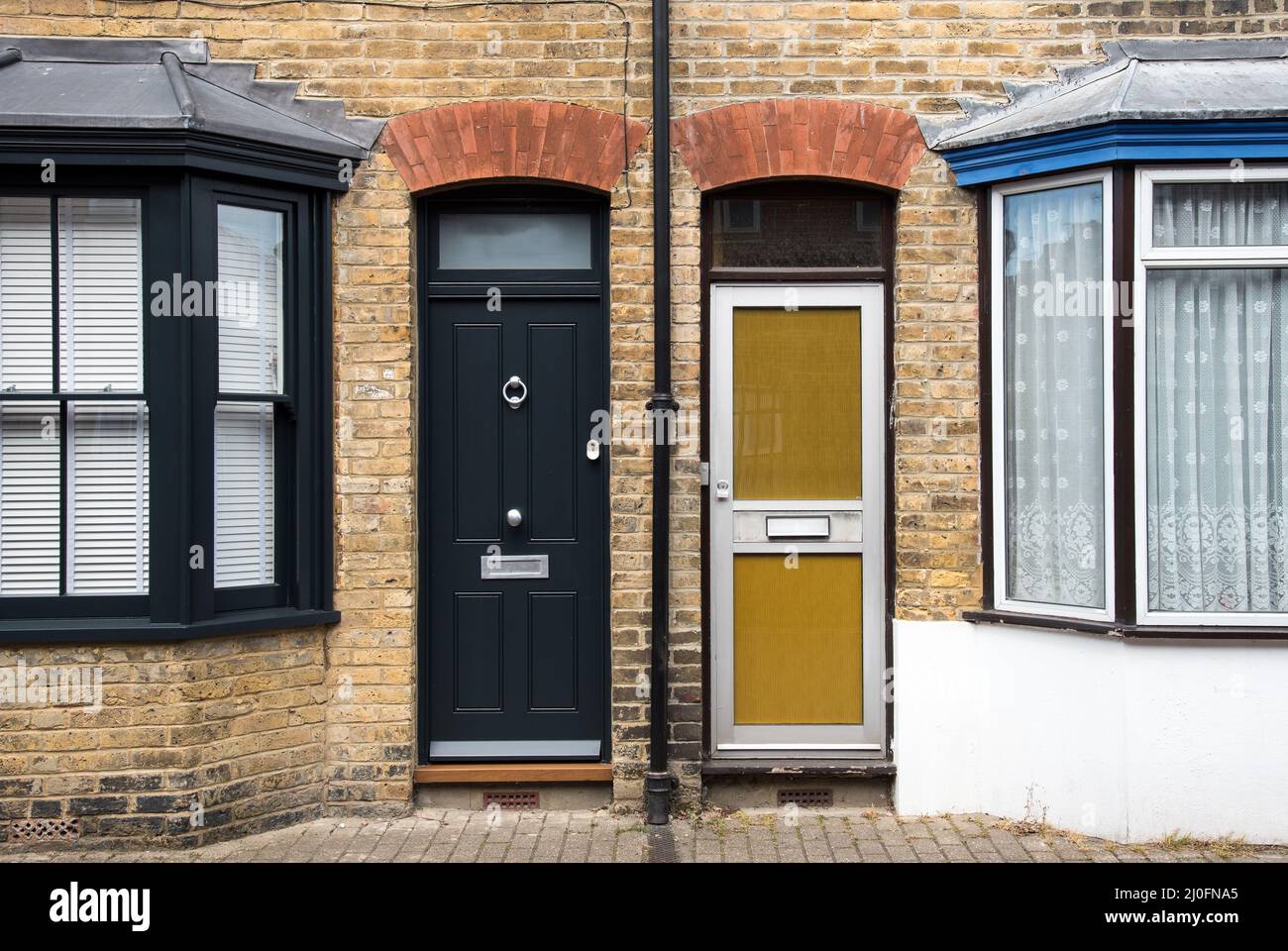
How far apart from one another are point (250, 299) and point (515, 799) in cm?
269

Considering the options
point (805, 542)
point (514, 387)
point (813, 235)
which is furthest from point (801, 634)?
point (813, 235)

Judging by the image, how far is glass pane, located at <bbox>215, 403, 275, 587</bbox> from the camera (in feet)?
18.1

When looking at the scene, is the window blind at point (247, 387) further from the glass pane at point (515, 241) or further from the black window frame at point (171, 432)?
the glass pane at point (515, 241)

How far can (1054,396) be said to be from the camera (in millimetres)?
5605

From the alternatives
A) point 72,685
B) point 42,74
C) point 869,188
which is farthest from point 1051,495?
point 42,74

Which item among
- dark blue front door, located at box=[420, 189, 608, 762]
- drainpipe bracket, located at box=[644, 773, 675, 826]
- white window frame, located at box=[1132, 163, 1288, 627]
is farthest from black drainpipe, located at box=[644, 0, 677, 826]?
white window frame, located at box=[1132, 163, 1288, 627]

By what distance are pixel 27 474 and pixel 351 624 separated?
62.0 inches

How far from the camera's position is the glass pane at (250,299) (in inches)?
217

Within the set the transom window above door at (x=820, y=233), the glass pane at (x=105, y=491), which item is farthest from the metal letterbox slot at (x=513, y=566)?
the transom window above door at (x=820, y=233)

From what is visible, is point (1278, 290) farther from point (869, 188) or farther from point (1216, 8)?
point (869, 188)

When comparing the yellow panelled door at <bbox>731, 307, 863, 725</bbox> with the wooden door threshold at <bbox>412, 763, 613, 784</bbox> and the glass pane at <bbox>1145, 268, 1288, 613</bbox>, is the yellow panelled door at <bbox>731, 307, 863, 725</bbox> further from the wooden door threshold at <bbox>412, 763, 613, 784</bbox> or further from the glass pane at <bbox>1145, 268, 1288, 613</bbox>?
the glass pane at <bbox>1145, 268, 1288, 613</bbox>

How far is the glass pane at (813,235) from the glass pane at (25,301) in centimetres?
309

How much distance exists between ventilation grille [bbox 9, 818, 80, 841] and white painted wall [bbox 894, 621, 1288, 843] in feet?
12.3

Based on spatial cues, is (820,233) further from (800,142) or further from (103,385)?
(103,385)
